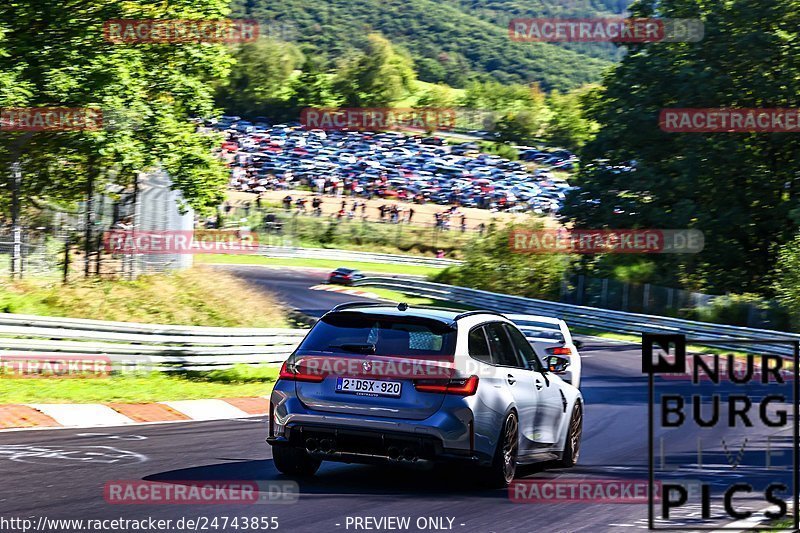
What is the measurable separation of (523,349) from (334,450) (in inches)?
94.3

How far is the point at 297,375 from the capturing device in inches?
367

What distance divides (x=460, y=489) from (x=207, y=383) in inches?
414

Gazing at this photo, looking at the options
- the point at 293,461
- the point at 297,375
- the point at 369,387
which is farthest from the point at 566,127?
the point at 369,387

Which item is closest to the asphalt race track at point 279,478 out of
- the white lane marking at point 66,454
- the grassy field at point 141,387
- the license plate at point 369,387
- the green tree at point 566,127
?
the white lane marking at point 66,454

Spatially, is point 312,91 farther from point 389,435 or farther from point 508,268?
point 389,435

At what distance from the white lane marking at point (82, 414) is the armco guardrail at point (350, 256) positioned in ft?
172

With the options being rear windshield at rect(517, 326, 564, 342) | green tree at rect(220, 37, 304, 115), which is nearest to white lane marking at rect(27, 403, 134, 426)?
rear windshield at rect(517, 326, 564, 342)

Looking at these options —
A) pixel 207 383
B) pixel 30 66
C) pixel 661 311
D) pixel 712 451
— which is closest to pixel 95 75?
pixel 30 66

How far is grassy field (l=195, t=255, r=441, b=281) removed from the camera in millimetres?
63062

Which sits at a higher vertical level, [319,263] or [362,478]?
[319,263]

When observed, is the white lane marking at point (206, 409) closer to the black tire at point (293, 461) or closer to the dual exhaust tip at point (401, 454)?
the black tire at point (293, 461)

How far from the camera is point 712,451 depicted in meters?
13.8

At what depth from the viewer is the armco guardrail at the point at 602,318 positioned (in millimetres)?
36906

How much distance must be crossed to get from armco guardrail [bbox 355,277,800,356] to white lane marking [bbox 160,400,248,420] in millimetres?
21352
